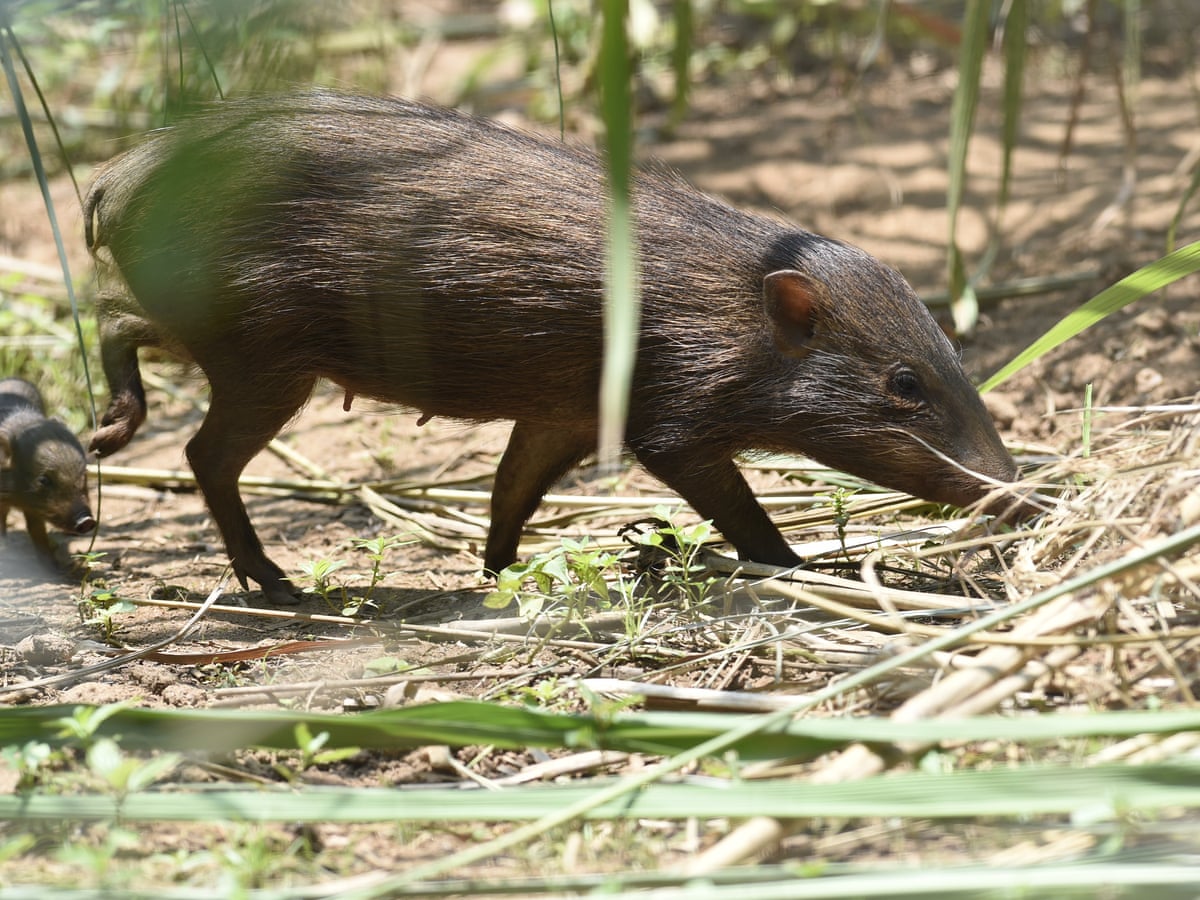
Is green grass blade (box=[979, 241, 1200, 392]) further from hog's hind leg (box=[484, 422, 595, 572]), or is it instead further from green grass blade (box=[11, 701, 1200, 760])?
green grass blade (box=[11, 701, 1200, 760])

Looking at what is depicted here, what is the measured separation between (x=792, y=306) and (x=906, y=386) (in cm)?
46

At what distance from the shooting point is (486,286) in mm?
4367

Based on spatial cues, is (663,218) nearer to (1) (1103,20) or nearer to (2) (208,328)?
(2) (208,328)

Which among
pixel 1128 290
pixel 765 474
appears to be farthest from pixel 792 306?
pixel 765 474

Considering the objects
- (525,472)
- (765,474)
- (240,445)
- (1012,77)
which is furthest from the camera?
(765,474)

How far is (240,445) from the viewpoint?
4.66 metres

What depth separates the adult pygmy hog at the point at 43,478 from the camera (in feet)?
18.1

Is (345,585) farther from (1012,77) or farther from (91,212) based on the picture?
(1012,77)

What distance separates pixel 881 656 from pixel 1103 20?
777 cm

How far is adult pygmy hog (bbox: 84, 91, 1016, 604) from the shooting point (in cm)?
435

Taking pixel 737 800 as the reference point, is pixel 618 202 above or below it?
above

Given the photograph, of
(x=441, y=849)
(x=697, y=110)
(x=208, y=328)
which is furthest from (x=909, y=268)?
(x=441, y=849)

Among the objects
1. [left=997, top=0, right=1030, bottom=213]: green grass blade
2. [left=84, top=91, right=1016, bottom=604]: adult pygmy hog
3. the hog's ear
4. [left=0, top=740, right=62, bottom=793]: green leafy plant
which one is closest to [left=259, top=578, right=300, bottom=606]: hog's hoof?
[left=84, top=91, right=1016, bottom=604]: adult pygmy hog

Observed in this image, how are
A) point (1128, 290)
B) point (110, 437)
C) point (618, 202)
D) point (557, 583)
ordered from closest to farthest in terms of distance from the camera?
point (618, 202)
point (557, 583)
point (1128, 290)
point (110, 437)
